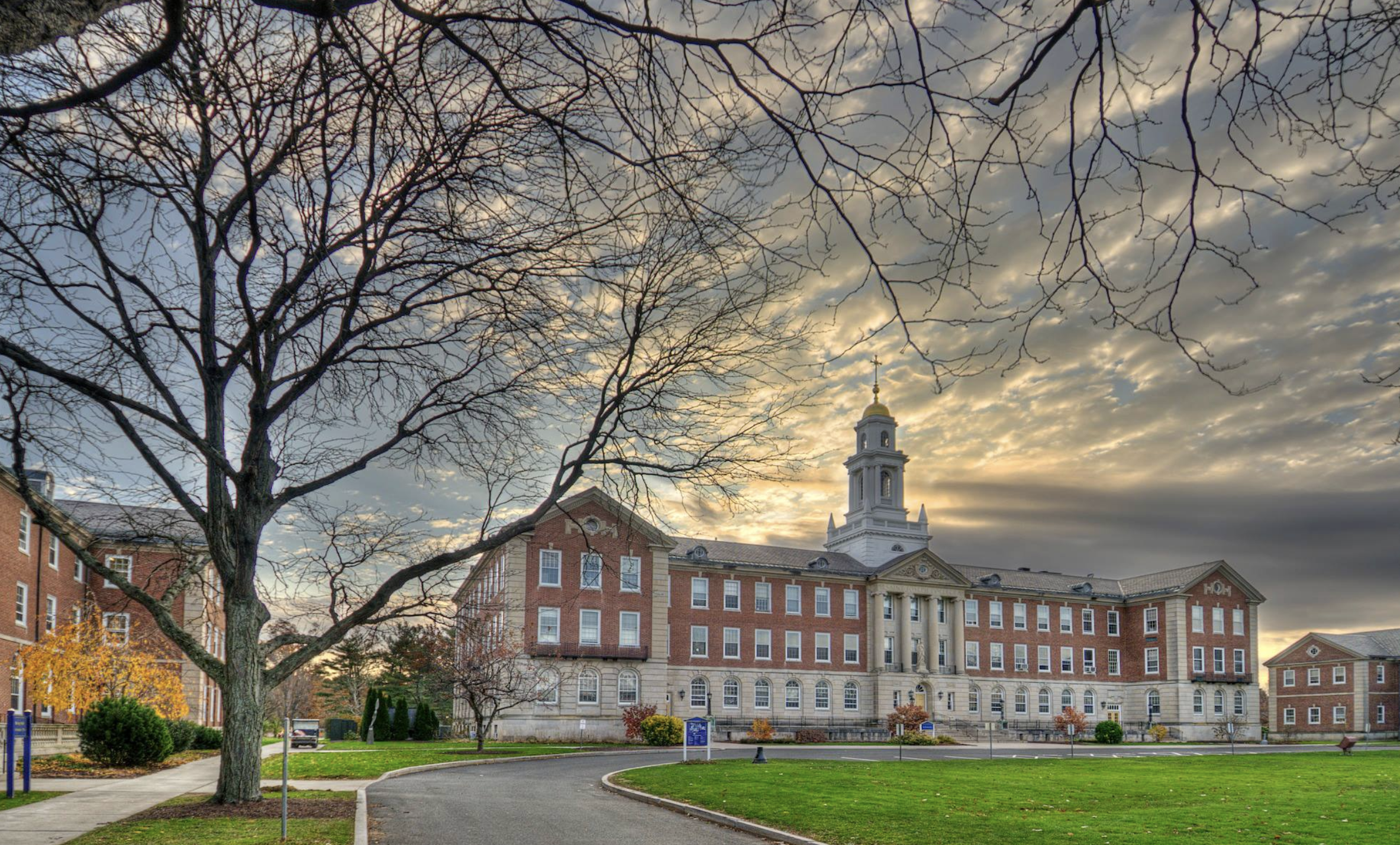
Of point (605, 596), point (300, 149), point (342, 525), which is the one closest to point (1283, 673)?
point (605, 596)

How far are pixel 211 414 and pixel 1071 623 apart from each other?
241 ft

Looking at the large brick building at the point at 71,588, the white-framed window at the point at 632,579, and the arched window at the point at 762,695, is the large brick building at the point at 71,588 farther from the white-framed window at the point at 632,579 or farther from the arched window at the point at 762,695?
the arched window at the point at 762,695

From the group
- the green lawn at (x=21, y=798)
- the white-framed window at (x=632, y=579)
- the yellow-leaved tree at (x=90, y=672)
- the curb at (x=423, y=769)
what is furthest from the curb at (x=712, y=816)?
the white-framed window at (x=632, y=579)

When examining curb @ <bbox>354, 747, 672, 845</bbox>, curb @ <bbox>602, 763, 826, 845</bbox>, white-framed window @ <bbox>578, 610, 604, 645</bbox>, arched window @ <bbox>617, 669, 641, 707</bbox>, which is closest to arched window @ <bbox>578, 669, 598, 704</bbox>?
arched window @ <bbox>617, 669, 641, 707</bbox>

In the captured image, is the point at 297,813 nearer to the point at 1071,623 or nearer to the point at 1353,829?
the point at 1353,829

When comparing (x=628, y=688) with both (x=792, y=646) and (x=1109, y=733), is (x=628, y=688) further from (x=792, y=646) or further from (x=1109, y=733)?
(x=1109, y=733)

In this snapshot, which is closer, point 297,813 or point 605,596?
point 297,813

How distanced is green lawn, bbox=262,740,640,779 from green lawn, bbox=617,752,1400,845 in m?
7.27

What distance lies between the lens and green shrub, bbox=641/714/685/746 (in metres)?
50.6

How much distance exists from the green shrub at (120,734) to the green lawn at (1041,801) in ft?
42.2

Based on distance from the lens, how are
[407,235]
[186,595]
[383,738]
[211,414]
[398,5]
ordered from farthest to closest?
[383,738] < [186,595] < [211,414] < [407,235] < [398,5]

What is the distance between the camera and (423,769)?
30.8 meters

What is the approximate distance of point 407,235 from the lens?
53.3 ft

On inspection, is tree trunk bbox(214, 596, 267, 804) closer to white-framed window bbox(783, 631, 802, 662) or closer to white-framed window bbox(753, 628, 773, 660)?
white-framed window bbox(753, 628, 773, 660)
